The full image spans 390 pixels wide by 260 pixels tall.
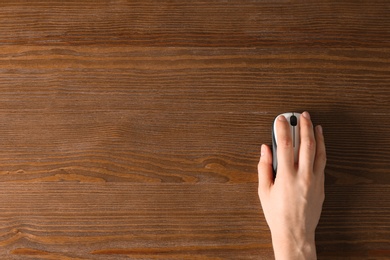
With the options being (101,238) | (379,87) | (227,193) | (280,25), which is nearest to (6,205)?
(101,238)

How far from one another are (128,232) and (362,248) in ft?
1.68

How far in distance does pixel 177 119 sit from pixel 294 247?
1.23ft

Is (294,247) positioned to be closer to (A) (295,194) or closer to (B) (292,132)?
(A) (295,194)

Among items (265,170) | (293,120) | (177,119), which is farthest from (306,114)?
(177,119)

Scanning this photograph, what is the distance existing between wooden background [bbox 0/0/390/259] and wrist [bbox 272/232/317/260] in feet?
0.11

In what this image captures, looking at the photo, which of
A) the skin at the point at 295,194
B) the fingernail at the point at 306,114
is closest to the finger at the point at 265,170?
the skin at the point at 295,194

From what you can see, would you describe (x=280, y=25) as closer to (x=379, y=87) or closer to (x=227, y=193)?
(x=379, y=87)

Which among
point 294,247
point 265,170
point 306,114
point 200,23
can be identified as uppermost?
point 200,23

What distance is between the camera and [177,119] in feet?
2.88

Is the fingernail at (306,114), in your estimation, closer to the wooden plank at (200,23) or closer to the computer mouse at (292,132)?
the computer mouse at (292,132)

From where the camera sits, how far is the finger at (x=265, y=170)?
2.75 feet

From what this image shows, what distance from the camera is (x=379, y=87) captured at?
0.87 metres

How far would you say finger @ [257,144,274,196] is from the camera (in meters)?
0.84

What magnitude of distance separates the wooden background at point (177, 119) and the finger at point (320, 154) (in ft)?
→ 0.11
